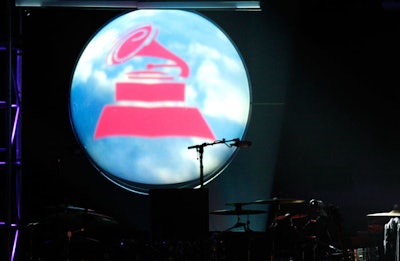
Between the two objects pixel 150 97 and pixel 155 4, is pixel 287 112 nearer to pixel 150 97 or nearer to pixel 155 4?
pixel 150 97

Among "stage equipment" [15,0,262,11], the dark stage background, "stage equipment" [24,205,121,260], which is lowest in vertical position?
"stage equipment" [24,205,121,260]

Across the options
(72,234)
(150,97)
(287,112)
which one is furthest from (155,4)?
Answer: (72,234)

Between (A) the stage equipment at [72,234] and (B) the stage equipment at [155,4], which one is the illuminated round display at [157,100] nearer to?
(B) the stage equipment at [155,4]

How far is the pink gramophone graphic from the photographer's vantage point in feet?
30.0

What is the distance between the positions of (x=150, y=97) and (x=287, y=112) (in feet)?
6.34

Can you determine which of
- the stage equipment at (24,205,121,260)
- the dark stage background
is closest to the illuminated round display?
the dark stage background

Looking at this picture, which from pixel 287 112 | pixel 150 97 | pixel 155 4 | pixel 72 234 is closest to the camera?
pixel 72 234

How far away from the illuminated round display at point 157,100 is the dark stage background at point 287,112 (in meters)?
0.26

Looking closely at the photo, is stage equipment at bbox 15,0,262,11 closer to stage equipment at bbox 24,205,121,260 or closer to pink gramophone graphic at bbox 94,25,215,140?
pink gramophone graphic at bbox 94,25,215,140

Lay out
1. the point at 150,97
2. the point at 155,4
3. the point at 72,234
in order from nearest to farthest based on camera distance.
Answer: the point at 72,234 → the point at 155,4 → the point at 150,97

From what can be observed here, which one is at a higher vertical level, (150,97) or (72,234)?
(150,97)

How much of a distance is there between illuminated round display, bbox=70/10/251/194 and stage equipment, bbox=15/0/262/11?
35 cm

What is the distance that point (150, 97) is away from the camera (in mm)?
9258

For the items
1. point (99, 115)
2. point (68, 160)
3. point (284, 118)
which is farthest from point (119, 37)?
point (284, 118)
